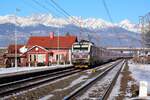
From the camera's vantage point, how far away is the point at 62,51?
109m

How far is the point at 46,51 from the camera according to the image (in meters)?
90.9

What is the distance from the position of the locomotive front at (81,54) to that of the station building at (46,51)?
23549 mm

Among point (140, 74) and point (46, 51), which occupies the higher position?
point (46, 51)

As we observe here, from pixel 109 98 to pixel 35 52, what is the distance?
→ 73.3 meters

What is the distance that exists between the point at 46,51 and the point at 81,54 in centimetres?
3775

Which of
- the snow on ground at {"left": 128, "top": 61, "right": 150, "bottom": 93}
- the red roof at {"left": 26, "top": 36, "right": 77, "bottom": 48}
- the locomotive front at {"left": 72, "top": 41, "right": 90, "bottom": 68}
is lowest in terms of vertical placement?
the snow on ground at {"left": 128, "top": 61, "right": 150, "bottom": 93}

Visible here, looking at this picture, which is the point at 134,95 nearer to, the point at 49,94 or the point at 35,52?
the point at 49,94

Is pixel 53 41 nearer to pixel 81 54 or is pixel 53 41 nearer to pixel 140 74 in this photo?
pixel 81 54

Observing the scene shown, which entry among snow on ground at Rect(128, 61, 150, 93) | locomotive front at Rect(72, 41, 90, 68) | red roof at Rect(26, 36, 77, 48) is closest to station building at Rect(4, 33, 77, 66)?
red roof at Rect(26, 36, 77, 48)

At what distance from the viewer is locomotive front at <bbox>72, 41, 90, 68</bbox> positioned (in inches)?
2101

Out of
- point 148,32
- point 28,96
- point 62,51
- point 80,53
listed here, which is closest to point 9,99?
point 28,96

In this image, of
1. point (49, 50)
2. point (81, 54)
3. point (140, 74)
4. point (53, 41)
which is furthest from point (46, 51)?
point (140, 74)

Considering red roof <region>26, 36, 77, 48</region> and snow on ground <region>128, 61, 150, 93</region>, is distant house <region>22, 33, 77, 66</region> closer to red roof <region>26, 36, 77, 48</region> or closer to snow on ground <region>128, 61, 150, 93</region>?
red roof <region>26, 36, 77, 48</region>

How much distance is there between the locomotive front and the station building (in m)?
23.5
